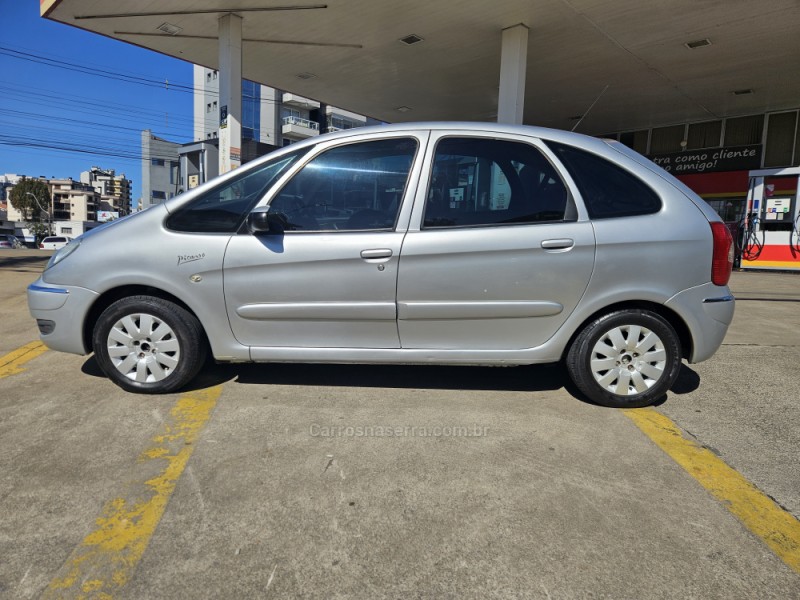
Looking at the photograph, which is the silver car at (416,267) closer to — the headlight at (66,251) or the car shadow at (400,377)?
the headlight at (66,251)

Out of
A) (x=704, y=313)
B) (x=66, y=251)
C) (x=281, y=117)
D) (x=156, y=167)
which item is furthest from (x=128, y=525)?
(x=156, y=167)

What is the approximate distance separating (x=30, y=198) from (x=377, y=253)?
347 feet

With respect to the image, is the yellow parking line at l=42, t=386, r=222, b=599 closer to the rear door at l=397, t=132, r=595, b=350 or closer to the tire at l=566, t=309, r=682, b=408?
the rear door at l=397, t=132, r=595, b=350

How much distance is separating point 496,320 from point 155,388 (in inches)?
88.6

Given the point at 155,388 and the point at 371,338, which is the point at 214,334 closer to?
the point at 155,388

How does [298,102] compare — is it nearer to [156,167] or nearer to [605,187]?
[156,167]

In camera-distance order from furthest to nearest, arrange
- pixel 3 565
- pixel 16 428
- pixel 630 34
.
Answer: pixel 630 34
pixel 16 428
pixel 3 565

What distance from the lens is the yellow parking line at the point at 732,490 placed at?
6.49 ft

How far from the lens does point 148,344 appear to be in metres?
3.24

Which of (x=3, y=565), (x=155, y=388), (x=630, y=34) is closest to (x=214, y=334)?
(x=155, y=388)

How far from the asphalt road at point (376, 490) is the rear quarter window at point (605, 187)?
1.29m

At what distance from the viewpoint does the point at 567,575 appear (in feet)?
5.80

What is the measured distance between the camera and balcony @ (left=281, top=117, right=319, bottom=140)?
44.6m

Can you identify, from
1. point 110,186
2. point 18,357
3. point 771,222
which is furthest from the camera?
point 110,186
